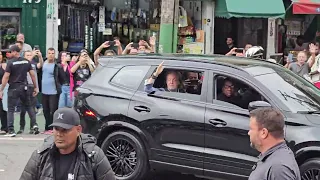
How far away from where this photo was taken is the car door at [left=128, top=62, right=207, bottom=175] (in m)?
7.03

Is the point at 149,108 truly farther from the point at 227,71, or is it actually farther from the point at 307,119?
the point at 307,119

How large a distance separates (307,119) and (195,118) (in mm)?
1344

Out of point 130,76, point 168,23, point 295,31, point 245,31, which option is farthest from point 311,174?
point 295,31

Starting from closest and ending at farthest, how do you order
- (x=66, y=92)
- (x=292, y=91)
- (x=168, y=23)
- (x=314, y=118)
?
(x=314, y=118) → (x=292, y=91) → (x=66, y=92) → (x=168, y=23)

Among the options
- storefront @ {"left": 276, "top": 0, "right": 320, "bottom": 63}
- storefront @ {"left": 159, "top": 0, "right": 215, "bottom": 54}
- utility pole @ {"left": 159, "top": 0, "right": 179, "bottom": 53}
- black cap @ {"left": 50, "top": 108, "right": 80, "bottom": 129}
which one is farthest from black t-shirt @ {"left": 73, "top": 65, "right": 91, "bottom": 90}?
black cap @ {"left": 50, "top": 108, "right": 80, "bottom": 129}

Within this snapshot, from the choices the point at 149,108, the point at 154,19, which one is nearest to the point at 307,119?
the point at 149,108

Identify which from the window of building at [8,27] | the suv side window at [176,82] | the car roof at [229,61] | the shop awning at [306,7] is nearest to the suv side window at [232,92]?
the car roof at [229,61]

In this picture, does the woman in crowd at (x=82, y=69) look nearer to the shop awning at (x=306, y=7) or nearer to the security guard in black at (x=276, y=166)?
the shop awning at (x=306, y=7)

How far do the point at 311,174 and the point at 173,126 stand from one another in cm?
178

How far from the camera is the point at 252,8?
50.9 ft

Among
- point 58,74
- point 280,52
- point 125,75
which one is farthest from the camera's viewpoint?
point 280,52

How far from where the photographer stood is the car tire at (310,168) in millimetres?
6363

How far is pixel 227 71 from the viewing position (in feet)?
23.3

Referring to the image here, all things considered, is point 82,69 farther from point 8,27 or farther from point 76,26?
point 8,27
